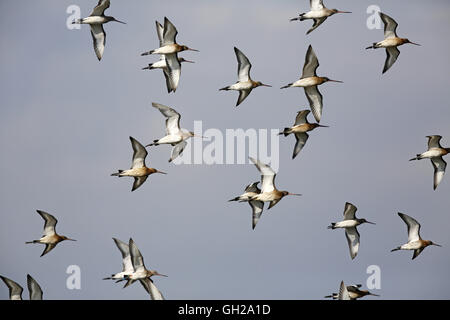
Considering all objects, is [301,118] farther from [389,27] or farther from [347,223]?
[389,27]

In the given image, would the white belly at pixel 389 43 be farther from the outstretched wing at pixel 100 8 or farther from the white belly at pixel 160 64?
the outstretched wing at pixel 100 8

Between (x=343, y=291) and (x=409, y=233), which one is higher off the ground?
(x=409, y=233)

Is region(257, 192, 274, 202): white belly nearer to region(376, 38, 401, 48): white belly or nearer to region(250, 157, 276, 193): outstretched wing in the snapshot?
region(250, 157, 276, 193): outstretched wing

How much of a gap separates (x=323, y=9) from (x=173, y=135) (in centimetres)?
713

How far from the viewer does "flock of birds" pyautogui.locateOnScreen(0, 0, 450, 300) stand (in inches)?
1688

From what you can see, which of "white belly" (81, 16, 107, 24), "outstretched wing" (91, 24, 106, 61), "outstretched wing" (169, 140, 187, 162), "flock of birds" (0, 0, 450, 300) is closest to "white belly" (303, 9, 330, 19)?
"flock of birds" (0, 0, 450, 300)

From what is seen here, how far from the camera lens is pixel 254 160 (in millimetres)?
41844

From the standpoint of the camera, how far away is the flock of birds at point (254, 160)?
42.9m

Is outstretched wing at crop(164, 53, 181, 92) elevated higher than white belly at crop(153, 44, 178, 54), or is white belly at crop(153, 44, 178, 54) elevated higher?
white belly at crop(153, 44, 178, 54)

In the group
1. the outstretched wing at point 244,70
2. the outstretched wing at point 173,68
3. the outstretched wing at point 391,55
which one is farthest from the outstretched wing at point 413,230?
the outstretched wing at point 173,68

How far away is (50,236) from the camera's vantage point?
44594 millimetres

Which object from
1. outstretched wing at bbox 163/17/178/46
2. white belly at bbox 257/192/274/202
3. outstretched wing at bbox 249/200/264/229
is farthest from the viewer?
outstretched wing at bbox 249/200/264/229
